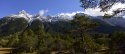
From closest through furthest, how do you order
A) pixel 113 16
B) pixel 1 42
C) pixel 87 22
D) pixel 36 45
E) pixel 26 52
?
pixel 113 16
pixel 87 22
pixel 26 52
pixel 36 45
pixel 1 42

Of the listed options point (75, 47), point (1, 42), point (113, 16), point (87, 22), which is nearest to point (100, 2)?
point (113, 16)

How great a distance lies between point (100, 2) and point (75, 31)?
3936 cm

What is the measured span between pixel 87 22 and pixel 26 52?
40.7 metres

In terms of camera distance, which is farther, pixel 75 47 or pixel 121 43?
pixel 75 47

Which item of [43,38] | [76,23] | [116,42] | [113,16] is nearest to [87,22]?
[76,23]

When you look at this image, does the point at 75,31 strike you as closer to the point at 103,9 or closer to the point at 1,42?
the point at 103,9

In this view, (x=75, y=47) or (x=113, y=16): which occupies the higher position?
(x=113, y=16)

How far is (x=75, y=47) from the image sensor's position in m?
65.1

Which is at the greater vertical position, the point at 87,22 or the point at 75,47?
the point at 87,22

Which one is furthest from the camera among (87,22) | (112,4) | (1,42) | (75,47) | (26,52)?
(1,42)

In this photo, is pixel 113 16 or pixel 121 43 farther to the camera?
pixel 121 43

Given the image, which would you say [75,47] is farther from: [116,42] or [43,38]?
[43,38]

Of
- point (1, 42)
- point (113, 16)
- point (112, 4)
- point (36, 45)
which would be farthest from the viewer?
point (1, 42)

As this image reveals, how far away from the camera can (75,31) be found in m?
61.5
